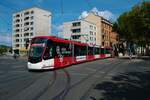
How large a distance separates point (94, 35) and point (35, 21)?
22.5m

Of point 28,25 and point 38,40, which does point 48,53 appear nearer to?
point 38,40

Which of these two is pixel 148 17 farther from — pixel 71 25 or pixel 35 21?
pixel 35 21

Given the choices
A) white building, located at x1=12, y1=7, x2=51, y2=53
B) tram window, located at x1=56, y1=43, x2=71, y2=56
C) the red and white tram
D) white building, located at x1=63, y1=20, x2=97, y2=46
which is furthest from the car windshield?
white building, located at x1=12, y1=7, x2=51, y2=53

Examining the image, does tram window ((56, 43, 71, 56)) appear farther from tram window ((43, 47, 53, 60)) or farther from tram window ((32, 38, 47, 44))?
tram window ((32, 38, 47, 44))

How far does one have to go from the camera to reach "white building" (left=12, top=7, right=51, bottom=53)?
316ft

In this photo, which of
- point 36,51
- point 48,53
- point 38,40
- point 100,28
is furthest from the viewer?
point 100,28

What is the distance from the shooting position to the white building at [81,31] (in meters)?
87.4

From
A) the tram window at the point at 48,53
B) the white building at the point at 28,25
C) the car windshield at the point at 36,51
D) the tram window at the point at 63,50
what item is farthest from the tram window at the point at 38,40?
the white building at the point at 28,25

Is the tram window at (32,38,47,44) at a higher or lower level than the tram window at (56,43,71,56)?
higher

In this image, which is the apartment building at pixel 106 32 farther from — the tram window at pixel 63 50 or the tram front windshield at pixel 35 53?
the tram front windshield at pixel 35 53

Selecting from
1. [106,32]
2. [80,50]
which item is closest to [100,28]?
[106,32]

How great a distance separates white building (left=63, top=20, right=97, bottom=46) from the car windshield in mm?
63609

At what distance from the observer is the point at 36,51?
20.8m

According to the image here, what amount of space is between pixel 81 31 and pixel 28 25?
72.9ft
